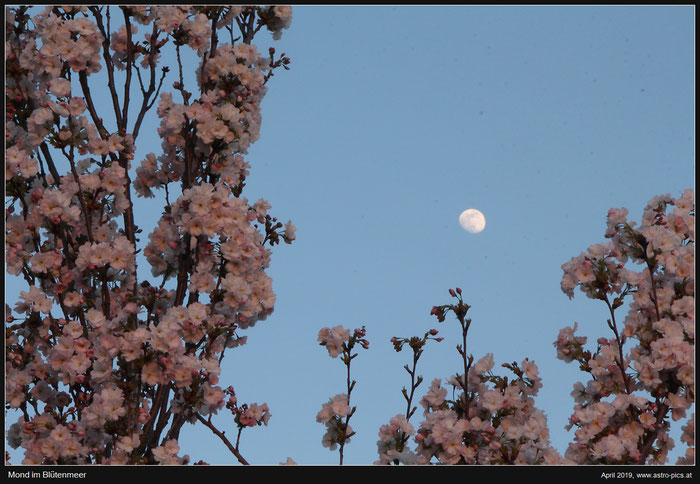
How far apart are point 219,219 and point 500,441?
9.53 feet

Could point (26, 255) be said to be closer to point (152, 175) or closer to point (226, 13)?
point (152, 175)

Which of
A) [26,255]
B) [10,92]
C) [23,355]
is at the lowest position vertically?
[23,355]

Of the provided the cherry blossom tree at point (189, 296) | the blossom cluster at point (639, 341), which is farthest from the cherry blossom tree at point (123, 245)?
the blossom cluster at point (639, 341)

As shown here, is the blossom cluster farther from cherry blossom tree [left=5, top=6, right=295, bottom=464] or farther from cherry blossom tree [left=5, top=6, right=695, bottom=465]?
cherry blossom tree [left=5, top=6, right=295, bottom=464]

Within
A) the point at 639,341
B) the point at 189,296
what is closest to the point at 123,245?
the point at 189,296

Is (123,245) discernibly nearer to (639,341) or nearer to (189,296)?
(189,296)

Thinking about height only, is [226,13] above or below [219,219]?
above

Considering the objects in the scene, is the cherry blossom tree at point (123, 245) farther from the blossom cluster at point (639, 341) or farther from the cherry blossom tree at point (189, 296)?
the blossom cluster at point (639, 341)

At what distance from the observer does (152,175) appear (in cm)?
759

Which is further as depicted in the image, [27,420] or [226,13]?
[226,13]

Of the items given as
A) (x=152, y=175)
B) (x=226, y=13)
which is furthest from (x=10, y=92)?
(x=226, y=13)

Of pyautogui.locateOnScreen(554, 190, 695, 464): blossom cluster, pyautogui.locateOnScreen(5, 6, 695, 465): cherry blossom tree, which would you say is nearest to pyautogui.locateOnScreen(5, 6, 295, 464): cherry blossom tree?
pyautogui.locateOnScreen(5, 6, 695, 465): cherry blossom tree

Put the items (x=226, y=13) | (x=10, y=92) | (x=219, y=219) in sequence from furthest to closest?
(x=226, y=13)
(x=10, y=92)
(x=219, y=219)
